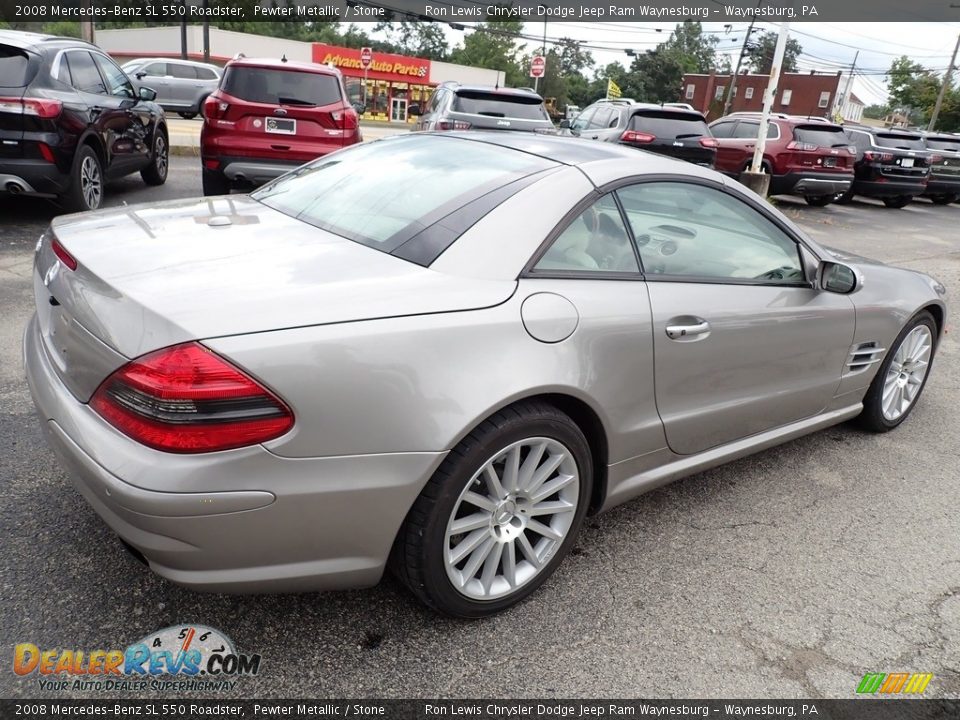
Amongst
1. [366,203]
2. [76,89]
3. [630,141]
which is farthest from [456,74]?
[366,203]

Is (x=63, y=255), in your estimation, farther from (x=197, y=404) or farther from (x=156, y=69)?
(x=156, y=69)

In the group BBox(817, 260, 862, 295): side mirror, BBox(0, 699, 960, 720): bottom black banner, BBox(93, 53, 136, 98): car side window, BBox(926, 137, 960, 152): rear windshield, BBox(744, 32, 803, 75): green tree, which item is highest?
BBox(744, 32, 803, 75): green tree

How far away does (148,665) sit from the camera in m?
2.02

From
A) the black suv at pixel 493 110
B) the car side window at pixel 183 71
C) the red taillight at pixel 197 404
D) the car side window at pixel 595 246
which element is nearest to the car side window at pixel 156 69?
the car side window at pixel 183 71

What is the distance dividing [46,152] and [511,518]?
5713 millimetres

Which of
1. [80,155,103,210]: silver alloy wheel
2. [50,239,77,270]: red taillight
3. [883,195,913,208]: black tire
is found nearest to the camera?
[50,239,77,270]: red taillight

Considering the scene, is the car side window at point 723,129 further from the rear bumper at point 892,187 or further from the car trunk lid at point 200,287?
the car trunk lid at point 200,287

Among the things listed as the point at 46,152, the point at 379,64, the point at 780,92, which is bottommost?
the point at 46,152

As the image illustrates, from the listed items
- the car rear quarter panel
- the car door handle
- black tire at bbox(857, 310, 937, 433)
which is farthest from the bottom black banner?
black tire at bbox(857, 310, 937, 433)

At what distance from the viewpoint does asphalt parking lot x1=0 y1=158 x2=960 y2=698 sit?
210 cm

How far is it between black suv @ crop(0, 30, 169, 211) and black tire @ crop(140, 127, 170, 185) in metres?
1.18

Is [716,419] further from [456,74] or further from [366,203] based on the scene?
[456,74]

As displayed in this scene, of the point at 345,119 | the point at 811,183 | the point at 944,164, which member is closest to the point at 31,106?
the point at 345,119

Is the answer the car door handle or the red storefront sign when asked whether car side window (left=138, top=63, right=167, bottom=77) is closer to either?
the car door handle
